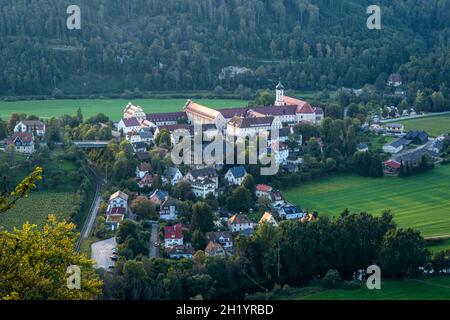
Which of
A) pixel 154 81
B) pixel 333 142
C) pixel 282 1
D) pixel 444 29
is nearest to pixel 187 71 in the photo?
pixel 154 81

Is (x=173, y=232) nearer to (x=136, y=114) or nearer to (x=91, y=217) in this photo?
(x=91, y=217)

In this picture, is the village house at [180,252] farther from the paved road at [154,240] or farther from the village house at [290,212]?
the village house at [290,212]

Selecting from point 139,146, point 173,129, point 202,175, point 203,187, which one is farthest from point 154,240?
point 173,129

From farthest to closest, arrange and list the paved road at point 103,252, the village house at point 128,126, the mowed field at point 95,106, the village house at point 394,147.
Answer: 1. the mowed field at point 95,106
2. the village house at point 128,126
3. the village house at point 394,147
4. the paved road at point 103,252

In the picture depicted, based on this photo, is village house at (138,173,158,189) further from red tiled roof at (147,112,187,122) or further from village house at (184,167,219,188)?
red tiled roof at (147,112,187,122)

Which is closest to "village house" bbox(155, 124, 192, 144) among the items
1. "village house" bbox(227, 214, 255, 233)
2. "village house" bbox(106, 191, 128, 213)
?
"village house" bbox(106, 191, 128, 213)

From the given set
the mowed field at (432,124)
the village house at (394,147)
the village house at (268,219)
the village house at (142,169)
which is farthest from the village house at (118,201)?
the mowed field at (432,124)
